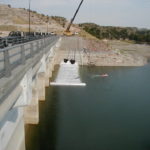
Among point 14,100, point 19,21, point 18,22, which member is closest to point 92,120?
point 14,100

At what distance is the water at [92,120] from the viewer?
18172 millimetres

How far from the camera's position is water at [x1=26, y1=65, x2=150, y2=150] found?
18172 mm

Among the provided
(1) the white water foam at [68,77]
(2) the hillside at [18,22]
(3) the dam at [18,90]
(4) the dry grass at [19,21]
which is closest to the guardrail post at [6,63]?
(3) the dam at [18,90]

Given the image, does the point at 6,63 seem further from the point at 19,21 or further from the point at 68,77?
the point at 19,21

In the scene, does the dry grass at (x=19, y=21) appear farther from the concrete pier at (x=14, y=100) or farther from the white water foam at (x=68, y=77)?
the concrete pier at (x=14, y=100)

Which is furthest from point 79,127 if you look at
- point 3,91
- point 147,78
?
point 147,78

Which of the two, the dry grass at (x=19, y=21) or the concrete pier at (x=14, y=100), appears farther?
the dry grass at (x=19, y=21)

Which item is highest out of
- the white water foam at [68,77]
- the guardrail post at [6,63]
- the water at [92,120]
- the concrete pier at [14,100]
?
the guardrail post at [6,63]

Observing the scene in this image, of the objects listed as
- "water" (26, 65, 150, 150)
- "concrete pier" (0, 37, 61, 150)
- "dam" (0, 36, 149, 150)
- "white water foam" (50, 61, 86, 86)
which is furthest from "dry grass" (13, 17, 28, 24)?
"concrete pier" (0, 37, 61, 150)

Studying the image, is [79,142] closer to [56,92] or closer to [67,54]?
[56,92]

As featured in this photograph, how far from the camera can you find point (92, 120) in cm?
2266

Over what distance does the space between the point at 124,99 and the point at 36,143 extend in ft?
52.1

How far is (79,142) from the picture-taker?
18156 mm

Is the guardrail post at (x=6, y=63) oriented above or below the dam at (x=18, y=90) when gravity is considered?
above
